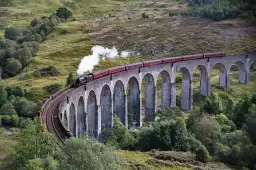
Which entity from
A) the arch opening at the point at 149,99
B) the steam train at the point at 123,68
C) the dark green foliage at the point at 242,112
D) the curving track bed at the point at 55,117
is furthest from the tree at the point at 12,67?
the dark green foliage at the point at 242,112

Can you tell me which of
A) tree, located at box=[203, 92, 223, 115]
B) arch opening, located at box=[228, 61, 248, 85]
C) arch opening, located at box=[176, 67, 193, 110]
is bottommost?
→ tree, located at box=[203, 92, 223, 115]

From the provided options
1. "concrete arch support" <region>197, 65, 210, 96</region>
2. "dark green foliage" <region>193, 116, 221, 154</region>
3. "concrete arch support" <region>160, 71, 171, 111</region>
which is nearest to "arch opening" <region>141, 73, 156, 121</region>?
"concrete arch support" <region>160, 71, 171, 111</region>

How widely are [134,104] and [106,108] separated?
6926mm

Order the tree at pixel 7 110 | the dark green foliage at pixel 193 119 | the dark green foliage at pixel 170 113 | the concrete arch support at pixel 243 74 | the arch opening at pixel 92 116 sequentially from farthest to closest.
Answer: the concrete arch support at pixel 243 74 → the tree at pixel 7 110 → the dark green foliage at pixel 170 113 → the arch opening at pixel 92 116 → the dark green foliage at pixel 193 119

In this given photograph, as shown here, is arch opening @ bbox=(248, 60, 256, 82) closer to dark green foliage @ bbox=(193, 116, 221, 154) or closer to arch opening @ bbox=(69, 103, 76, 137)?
dark green foliage @ bbox=(193, 116, 221, 154)

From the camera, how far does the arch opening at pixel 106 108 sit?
5834 centimetres

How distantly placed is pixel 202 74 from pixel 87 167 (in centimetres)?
5329

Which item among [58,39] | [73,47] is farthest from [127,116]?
[58,39]

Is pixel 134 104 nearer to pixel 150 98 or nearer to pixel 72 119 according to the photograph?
pixel 150 98

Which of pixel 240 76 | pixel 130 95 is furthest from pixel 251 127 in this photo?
pixel 240 76

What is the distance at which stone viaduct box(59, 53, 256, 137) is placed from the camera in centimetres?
5122

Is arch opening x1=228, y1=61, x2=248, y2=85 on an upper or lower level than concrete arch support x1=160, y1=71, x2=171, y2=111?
upper

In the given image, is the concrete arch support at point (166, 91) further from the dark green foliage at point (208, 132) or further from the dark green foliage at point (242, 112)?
the dark green foliage at point (208, 132)

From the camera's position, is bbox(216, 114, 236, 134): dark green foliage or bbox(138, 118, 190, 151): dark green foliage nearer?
bbox(138, 118, 190, 151): dark green foliage
